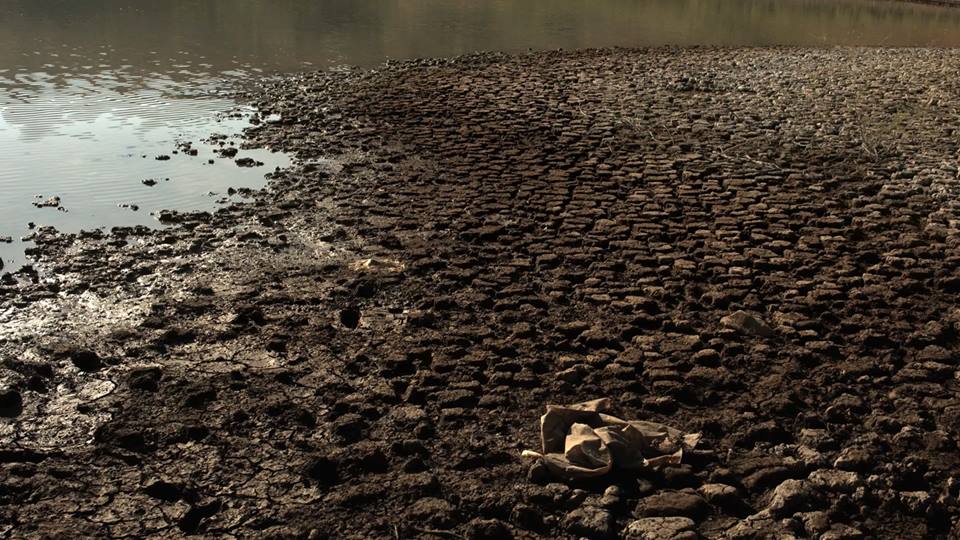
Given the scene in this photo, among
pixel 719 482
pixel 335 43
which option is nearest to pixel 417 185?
pixel 719 482

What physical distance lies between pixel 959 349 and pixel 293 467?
4740 millimetres

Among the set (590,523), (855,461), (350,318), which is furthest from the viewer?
(350,318)

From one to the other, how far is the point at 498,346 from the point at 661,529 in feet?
7.92

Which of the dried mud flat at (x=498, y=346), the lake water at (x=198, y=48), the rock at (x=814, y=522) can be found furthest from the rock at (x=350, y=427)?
the lake water at (x=198, y=48)

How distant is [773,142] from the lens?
43.8 feet

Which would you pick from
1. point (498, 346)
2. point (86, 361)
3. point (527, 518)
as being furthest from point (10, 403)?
point (527, 518)

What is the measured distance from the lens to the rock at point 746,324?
7.32 m

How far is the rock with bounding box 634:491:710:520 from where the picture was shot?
16.6 ft

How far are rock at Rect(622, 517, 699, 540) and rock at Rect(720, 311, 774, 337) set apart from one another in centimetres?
263

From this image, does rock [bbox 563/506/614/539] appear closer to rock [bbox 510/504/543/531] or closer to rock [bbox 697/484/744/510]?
rock [bbox 510/504/543/531]

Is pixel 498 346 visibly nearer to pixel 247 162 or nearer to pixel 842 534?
pixel 842 534

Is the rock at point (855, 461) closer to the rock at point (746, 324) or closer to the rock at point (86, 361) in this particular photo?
the rock at point (746, 324)

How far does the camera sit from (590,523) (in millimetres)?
4949

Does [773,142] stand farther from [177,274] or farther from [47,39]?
[47,39]
